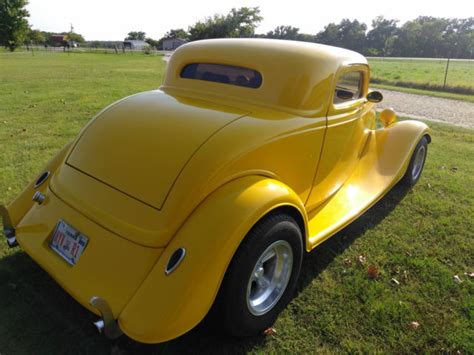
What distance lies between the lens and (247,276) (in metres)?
2.10

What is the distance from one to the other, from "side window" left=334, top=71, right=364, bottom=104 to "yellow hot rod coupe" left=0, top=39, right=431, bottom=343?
0.10m

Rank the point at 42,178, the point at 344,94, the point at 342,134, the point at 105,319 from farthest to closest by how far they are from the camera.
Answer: the point at 344,94 → the point at 342,134 → the point at 42,178 → the point at 105,319

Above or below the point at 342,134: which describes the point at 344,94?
above

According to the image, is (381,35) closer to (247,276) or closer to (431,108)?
(431,108)

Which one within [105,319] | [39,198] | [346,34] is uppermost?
[346,34]

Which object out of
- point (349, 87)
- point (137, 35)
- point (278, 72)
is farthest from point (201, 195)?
point (137, 35)

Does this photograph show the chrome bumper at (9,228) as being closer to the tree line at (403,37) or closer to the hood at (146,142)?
the hood at (146,142)

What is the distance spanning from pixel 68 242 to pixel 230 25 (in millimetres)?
41419

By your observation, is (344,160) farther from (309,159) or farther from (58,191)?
(58,191)

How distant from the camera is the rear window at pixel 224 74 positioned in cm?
298

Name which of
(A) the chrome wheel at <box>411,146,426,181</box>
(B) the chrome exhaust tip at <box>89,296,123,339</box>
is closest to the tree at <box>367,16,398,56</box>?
(A) the chrome wheel at <box>411,146,426,181</box>

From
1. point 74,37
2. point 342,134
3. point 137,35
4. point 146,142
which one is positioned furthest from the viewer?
point 137,35

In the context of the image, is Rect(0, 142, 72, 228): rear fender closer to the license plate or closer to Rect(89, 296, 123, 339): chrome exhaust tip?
the license plate

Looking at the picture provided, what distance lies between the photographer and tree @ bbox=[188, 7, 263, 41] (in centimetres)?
3947
